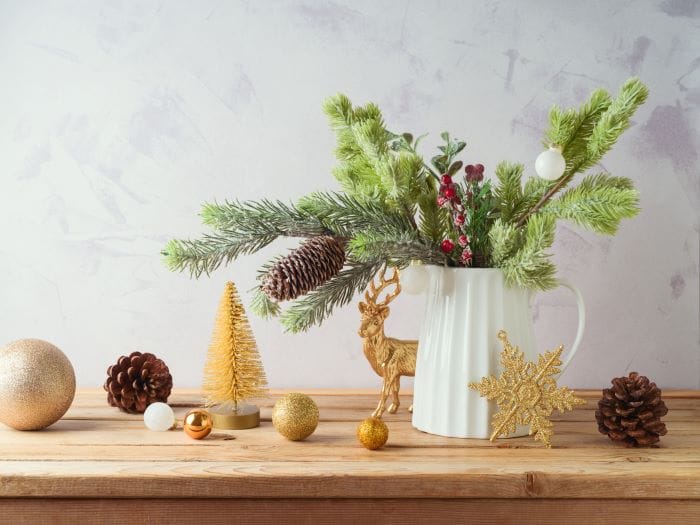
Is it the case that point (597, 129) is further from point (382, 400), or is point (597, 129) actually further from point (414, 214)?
point (382, 400)

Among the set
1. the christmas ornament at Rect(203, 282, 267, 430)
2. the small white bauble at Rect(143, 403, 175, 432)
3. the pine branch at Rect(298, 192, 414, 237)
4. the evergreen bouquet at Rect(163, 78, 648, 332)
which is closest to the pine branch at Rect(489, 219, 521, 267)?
the evergreen bouquet at Rect(163, 78, 648, 332)

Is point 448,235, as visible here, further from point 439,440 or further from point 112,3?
point 112,3

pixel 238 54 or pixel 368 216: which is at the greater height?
pixel 238 54

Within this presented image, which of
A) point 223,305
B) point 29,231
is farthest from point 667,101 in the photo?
point 29,231

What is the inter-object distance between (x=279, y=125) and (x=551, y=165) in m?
0.53

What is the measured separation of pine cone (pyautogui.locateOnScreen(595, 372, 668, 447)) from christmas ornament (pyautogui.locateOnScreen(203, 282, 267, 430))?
1.50ft

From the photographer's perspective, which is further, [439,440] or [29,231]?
[29,231]

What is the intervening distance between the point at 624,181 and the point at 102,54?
0.88 metres

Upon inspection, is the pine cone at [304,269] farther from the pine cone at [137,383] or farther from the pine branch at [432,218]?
the pine cone at [137,383]

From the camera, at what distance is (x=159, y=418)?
96 cm

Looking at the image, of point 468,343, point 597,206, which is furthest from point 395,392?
point 597,206

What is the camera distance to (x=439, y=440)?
0.92m

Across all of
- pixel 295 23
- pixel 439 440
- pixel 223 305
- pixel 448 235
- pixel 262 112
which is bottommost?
pixel 439 440

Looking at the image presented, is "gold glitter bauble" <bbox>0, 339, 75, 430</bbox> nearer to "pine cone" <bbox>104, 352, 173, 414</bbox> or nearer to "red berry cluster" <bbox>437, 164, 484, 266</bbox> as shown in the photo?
"pine cone" <bbox>104, 352, 173, 414</bbox>
